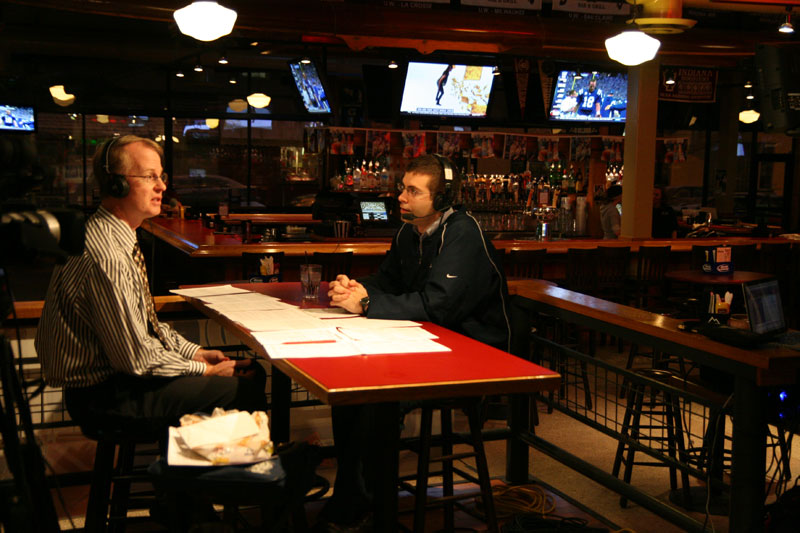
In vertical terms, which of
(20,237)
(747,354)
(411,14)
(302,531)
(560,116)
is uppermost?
(411,14)

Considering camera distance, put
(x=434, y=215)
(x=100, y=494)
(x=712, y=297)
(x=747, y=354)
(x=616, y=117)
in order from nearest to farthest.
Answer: (x=747, y=354) < (x=100, y=494) < (x=712, y=297) < (x=434, y=215) < (x=616, y=117)

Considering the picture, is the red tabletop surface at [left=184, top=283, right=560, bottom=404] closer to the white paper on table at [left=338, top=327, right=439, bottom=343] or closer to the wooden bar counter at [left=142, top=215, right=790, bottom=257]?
the white paper on table at [left=338, top=327, right=439, bottom=343]

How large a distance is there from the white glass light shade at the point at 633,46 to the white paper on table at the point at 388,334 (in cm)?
389

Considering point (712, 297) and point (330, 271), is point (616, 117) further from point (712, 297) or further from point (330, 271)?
point (712, 297)

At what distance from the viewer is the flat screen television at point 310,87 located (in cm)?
990

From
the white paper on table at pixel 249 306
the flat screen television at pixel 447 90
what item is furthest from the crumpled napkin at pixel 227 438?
the flat screen television at pixel 447 90

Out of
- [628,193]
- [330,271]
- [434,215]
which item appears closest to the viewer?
[434,215]

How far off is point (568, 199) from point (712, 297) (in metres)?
6.55

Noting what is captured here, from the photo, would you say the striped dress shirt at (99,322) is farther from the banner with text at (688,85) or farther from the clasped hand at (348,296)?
the banner with text at (688,85)

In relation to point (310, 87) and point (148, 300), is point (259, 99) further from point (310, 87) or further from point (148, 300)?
point (148, 300)

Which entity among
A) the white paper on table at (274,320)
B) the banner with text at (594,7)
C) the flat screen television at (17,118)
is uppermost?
the banner with text at (594,7)

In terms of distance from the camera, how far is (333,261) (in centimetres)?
643

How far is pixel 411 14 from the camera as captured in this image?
7703 mm

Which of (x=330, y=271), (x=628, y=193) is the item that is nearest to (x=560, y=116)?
(x=628, y=193)
